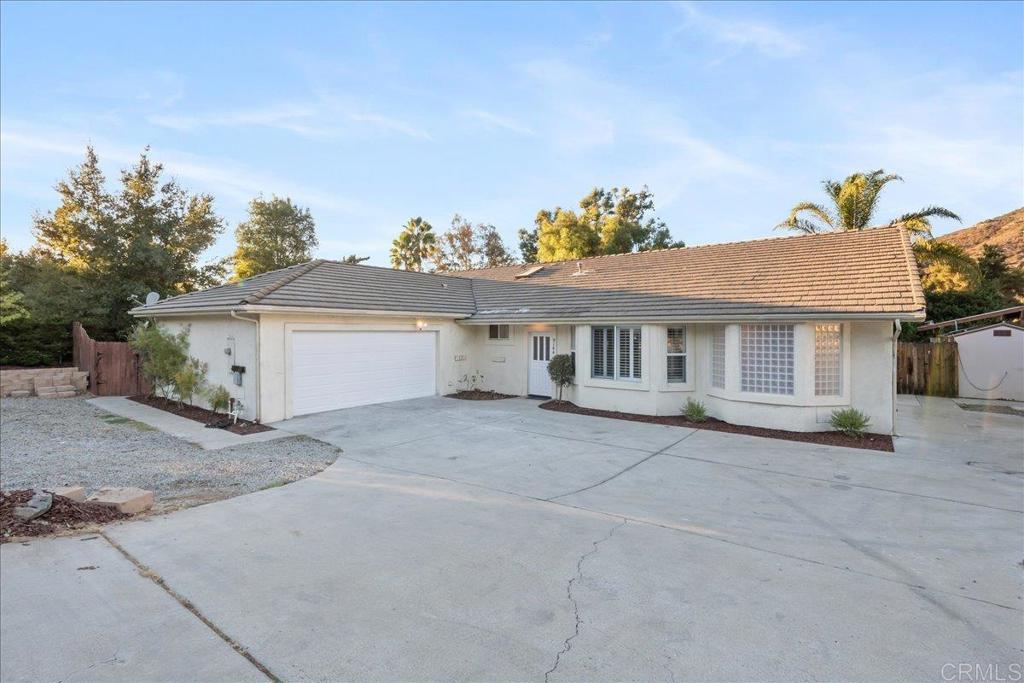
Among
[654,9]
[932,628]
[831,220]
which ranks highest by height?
[654,9]

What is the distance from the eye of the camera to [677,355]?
1248cm

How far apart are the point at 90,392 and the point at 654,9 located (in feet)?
66.4

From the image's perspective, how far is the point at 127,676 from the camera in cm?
288

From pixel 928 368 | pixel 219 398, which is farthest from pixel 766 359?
pixel 219 398

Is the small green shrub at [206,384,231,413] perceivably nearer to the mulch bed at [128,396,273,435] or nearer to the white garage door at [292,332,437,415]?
the mulch bed at [128,396,273,435]

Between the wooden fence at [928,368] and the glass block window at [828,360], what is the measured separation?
9.85 meters

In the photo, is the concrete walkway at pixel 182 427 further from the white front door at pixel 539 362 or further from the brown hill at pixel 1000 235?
the brown hill at pixel 1000 235

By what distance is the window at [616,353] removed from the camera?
12.8m

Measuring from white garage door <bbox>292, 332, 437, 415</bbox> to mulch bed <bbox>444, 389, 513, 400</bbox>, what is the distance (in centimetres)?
78

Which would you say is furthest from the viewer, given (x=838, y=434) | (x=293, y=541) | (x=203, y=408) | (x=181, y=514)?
(x=203, y=408)

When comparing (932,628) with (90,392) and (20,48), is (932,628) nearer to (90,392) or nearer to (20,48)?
(20,48)

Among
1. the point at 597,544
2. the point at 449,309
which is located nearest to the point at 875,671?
the point at 597,544

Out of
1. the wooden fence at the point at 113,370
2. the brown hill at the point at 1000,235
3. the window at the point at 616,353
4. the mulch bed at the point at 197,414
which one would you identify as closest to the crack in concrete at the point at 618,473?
the window at the point at 616,353

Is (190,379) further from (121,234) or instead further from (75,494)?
(121,234)
